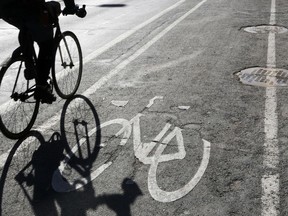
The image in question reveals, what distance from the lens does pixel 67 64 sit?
6.36 meters

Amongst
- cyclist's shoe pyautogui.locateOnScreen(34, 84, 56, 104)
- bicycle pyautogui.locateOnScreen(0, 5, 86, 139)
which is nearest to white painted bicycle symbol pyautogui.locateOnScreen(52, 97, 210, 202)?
cyclist's shoe pyautogui.locateOnScreen(34, 84, 56, 104)

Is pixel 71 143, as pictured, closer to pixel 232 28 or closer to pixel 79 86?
pixel 79 86

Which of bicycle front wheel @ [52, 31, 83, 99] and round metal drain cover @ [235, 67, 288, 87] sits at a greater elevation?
bicycle front wheel @ [52, 31, 83, 99]

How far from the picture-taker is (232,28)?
432 inches

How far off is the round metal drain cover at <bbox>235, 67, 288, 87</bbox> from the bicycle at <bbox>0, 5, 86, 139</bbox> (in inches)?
117

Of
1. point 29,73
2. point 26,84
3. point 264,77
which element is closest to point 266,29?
point 264,77

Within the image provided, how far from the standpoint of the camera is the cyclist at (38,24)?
4602 mm

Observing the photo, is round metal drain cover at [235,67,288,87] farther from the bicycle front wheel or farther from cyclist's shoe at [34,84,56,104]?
cyclist's shoe at [34,84,56,104]

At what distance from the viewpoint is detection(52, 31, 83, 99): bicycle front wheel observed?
5828 millimetres

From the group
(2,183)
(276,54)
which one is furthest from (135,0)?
(2,183)

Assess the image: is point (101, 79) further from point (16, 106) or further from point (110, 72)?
point (16, 106)

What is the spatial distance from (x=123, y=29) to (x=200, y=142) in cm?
730

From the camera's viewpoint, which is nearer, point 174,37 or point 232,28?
point 174,37

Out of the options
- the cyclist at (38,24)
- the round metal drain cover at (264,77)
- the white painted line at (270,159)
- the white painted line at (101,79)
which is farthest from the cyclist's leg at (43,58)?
the round metal drain cover at (264,77)
